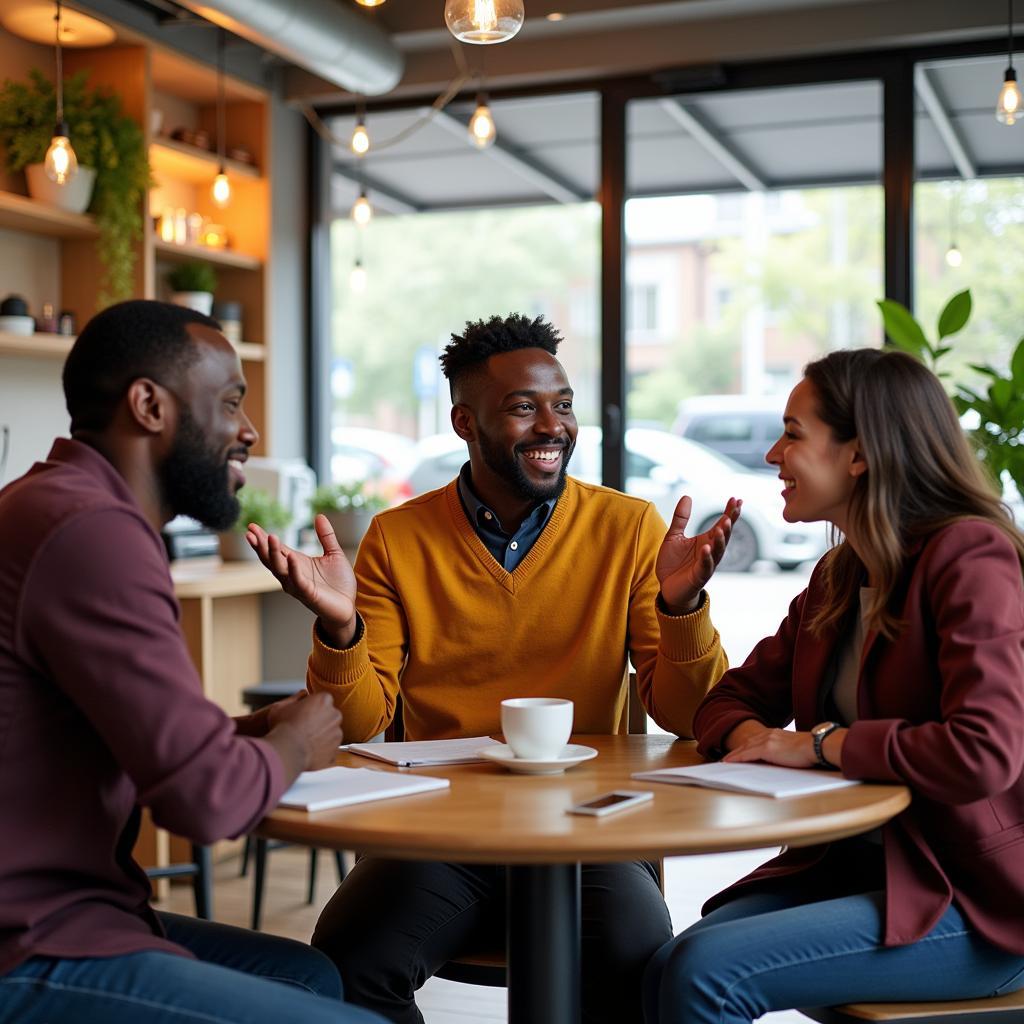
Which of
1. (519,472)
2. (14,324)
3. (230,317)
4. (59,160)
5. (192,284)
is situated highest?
(59,160)

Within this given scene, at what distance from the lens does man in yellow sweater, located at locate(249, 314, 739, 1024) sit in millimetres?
1902

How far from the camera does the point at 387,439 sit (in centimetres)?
700

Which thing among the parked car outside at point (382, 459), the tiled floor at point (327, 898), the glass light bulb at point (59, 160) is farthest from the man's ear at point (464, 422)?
the parked car outside at point (382, 459)

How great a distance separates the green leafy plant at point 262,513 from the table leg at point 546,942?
2805 mm

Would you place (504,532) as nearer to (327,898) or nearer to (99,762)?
(99,762)

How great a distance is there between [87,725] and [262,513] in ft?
9.53

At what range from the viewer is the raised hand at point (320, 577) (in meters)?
1.89

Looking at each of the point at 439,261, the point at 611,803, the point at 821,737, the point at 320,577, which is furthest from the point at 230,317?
the point at 439,261

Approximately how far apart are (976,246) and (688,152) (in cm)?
130

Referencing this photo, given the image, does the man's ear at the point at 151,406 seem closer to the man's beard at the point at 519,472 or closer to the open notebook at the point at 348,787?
the open notebook at the point at 348,787

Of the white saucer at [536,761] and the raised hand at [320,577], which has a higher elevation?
the raised hand at [320,577]

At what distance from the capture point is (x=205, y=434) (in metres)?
1.60

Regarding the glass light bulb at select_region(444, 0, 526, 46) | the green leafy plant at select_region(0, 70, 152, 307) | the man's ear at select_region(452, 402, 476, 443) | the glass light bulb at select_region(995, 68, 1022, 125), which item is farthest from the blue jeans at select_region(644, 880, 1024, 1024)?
the green leafy plant at select_region(0, 70, 152, 307)

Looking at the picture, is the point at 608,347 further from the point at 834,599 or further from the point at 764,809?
the point at 764,809
